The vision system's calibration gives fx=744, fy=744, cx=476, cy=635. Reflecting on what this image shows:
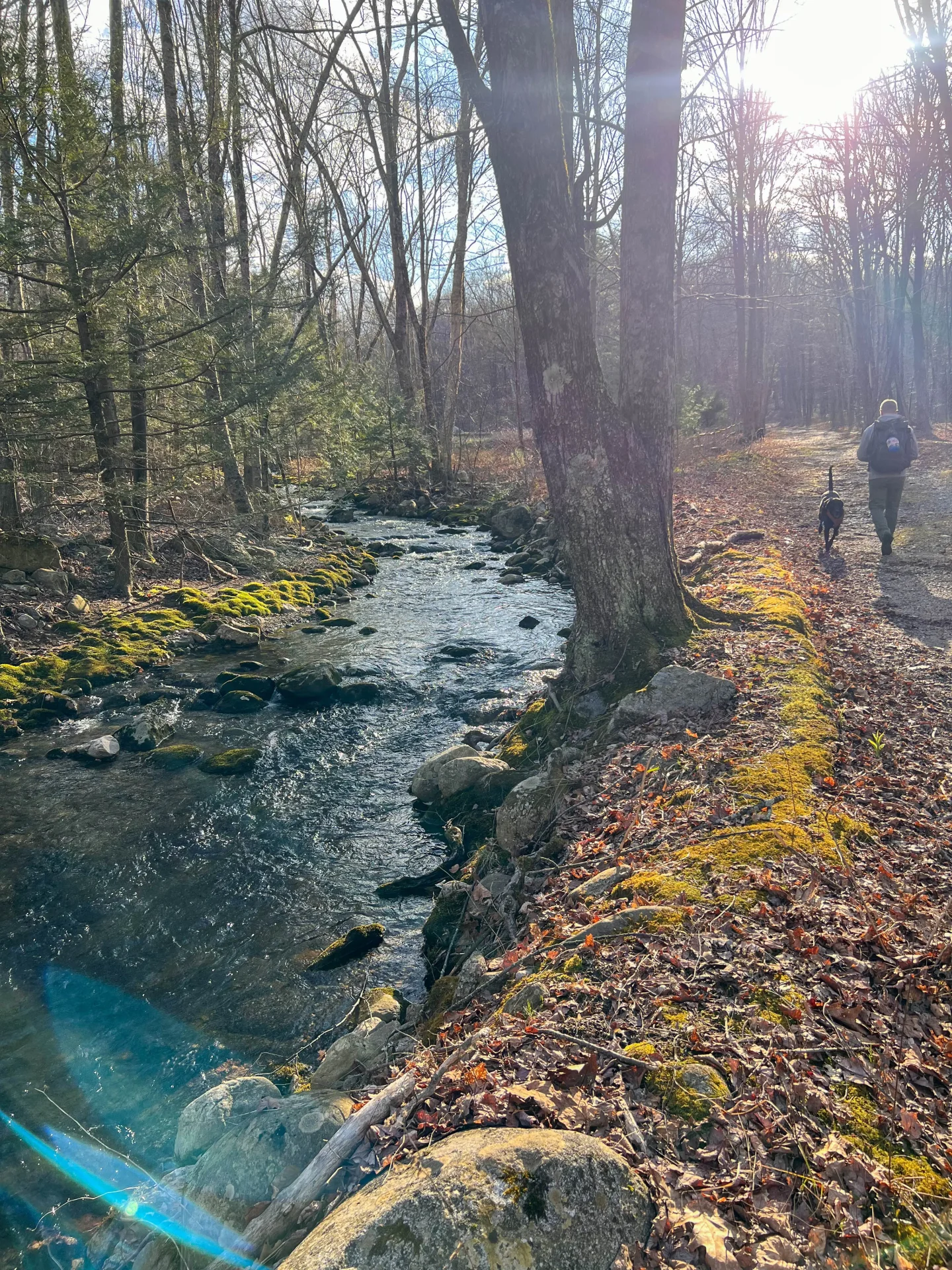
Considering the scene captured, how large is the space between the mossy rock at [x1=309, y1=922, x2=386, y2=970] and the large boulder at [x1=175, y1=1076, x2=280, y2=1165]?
1290 millimetres

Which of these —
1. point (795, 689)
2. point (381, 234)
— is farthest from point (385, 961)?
point (381, 234)

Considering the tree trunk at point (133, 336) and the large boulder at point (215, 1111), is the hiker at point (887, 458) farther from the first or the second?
the large boulder at point (215, 1111)

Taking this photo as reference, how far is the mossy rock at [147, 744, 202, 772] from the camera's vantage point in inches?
309

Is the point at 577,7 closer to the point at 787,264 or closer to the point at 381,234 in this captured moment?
the point at 381,234

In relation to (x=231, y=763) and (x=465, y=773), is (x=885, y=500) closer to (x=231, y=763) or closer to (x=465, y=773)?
(x=465, y=773)

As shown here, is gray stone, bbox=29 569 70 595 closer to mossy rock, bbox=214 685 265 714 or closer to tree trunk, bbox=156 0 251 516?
tree trunk, bbox=156 0 251 516

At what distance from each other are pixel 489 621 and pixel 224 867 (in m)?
7.09

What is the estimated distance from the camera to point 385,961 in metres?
4.94

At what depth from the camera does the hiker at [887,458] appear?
33.9 feet

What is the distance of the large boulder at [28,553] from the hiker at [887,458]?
12281mm

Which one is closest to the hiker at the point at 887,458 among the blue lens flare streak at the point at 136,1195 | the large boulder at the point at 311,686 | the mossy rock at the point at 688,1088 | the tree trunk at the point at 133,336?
the large boulder at the point at 311,686

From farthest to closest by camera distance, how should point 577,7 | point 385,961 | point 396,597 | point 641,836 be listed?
1. point 396,597
2. point 577,7
3. point 385,961
4. point 641,836

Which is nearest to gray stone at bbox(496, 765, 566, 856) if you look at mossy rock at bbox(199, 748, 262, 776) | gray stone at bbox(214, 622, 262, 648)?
mossy rock at bbox(199, 748, 262, 776)

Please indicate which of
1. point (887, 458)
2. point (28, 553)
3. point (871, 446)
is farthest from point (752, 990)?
point (28, 553)
